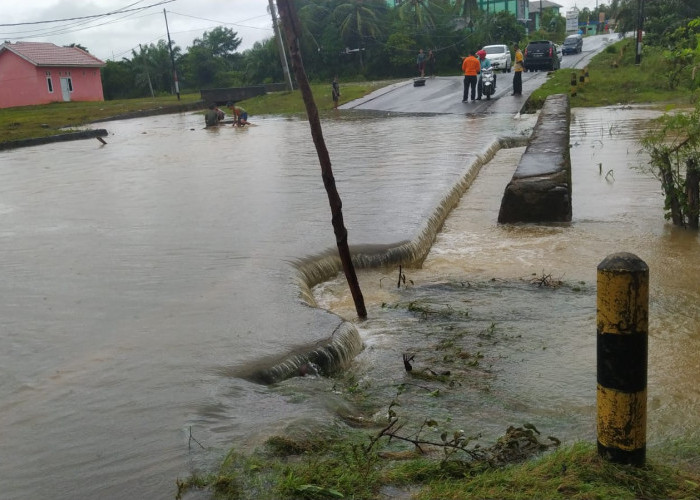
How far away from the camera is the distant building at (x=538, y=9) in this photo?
80750 mm

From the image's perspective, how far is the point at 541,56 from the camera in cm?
3678


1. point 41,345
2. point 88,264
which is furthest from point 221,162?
point 41,345

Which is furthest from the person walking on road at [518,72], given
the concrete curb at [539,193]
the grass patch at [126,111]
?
the concrete curb at [539,193]

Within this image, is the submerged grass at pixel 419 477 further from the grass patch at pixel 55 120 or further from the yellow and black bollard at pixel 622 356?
the grass patch at pixel 55 120

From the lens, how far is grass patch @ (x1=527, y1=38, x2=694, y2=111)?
23.5 meters

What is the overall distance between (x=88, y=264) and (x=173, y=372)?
10.9ft

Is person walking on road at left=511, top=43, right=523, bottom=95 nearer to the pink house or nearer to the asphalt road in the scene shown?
the asphalt road

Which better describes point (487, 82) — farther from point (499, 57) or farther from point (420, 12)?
point (420, 12)

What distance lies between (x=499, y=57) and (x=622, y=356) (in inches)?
1438

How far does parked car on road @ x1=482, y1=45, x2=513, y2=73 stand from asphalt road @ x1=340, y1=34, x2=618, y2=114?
1.44 meters

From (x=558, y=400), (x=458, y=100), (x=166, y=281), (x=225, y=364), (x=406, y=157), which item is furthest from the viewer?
(x=458, y=100)

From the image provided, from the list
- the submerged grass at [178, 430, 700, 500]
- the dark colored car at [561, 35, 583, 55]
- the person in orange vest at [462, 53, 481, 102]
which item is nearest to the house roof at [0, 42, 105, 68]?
the dark colored car at [561, 35, 583, 55]

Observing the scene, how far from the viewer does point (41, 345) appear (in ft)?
18.5

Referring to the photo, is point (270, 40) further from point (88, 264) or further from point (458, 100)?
point (88, 264)
